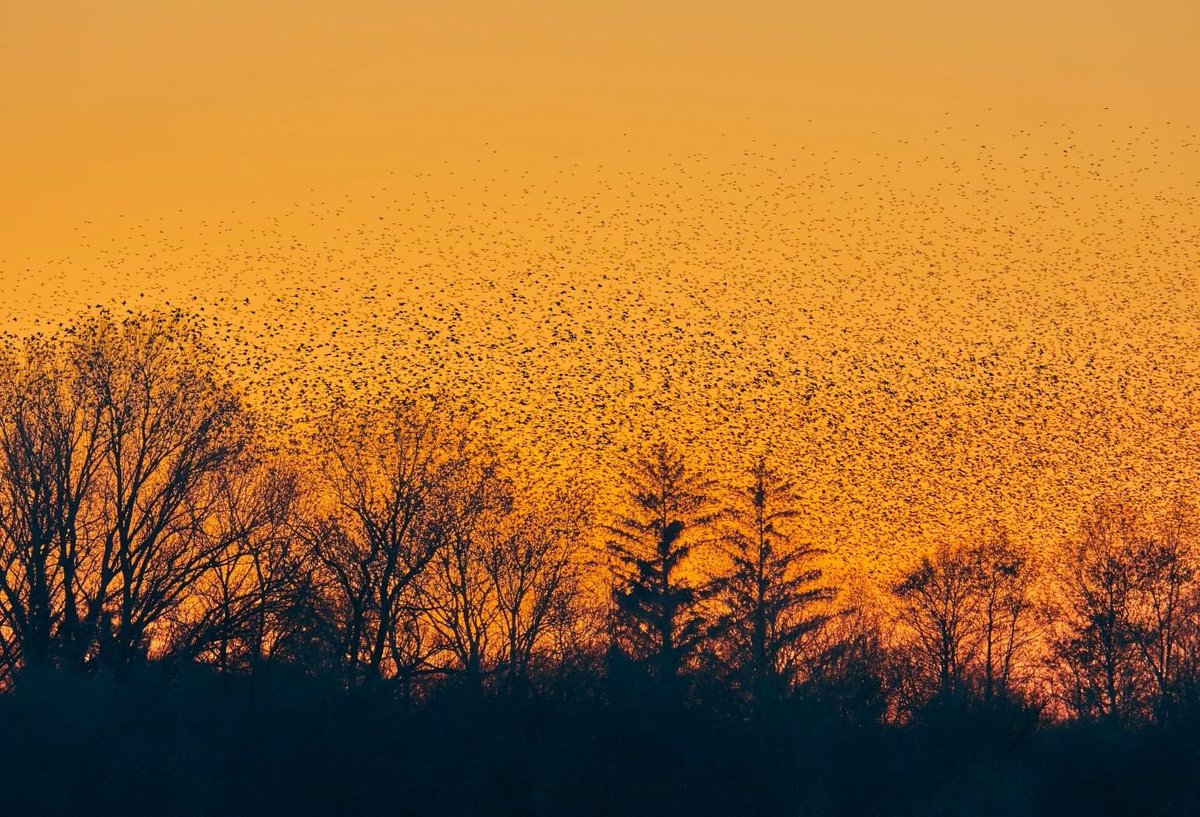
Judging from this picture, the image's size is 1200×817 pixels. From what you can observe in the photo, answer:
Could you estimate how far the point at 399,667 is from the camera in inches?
2062

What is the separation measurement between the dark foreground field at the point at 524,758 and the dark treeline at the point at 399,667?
0.26 ft

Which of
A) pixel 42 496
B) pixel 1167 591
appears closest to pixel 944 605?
pixel 1167 591

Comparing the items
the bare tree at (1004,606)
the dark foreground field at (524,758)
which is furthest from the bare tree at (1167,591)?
the dark foreground field at (524,758)

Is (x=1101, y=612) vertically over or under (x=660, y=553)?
under

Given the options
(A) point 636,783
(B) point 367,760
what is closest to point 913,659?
(A) point 636,783

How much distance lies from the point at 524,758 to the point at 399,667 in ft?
28.6

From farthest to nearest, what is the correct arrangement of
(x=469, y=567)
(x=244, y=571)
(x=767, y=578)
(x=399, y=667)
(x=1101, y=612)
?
(x=767, y=578), (x=1101, y=612), (x=469, y=567), (x=244, y=571), (x=399, y=667)

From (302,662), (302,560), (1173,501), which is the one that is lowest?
(302,662)

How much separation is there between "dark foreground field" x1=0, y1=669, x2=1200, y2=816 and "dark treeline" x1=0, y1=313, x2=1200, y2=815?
0.08 meters

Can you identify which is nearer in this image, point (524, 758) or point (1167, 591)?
point (524, 758)

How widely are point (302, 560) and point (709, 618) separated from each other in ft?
57.3

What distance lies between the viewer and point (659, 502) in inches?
2542

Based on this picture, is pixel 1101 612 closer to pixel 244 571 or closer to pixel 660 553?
pixel 660 553

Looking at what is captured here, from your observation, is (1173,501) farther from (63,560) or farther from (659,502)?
(63,560)
